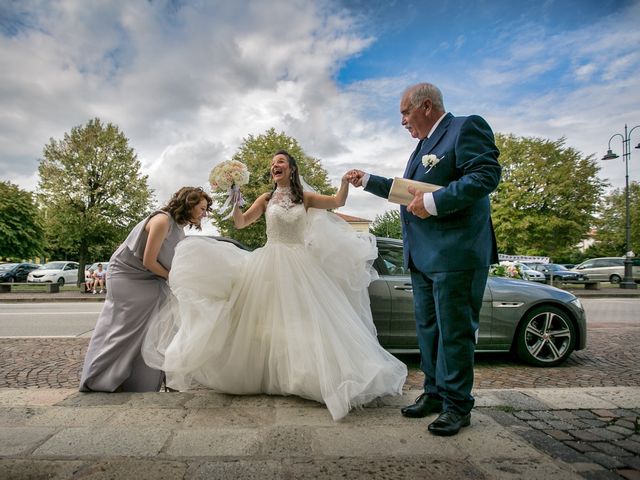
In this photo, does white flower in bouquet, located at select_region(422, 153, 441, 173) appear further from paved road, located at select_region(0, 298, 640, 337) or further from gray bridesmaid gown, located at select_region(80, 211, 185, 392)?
paved road, located at select_region(0, 298, 640, 337)

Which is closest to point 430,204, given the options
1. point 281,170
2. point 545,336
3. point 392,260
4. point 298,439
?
point 298,439

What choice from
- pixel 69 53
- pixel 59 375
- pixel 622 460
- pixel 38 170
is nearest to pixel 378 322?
pixel 622 460

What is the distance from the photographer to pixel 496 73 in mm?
4145

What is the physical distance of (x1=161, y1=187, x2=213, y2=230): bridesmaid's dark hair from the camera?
13.2 feet

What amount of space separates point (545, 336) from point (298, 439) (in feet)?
14.1

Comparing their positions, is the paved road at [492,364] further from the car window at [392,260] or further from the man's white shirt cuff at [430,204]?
the man's white shirt cuff at [430,204]

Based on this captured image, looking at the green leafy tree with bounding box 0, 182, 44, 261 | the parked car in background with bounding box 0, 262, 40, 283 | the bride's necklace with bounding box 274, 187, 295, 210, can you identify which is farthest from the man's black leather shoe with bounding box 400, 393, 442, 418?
the parked car in background with bounding box 0, 262, 40, 283

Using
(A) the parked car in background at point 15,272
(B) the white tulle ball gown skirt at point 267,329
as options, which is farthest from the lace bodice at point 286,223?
(A) the parked car in background at point 15,272

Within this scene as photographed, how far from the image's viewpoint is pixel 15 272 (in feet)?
96.6

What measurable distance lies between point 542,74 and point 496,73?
2.44ft

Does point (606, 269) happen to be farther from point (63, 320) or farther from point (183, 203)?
point (183, 203)

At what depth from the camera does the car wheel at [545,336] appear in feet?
18.1

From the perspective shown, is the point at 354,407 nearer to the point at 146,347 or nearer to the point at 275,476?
the point at 275,476

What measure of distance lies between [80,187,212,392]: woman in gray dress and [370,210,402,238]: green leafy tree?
159 feet
